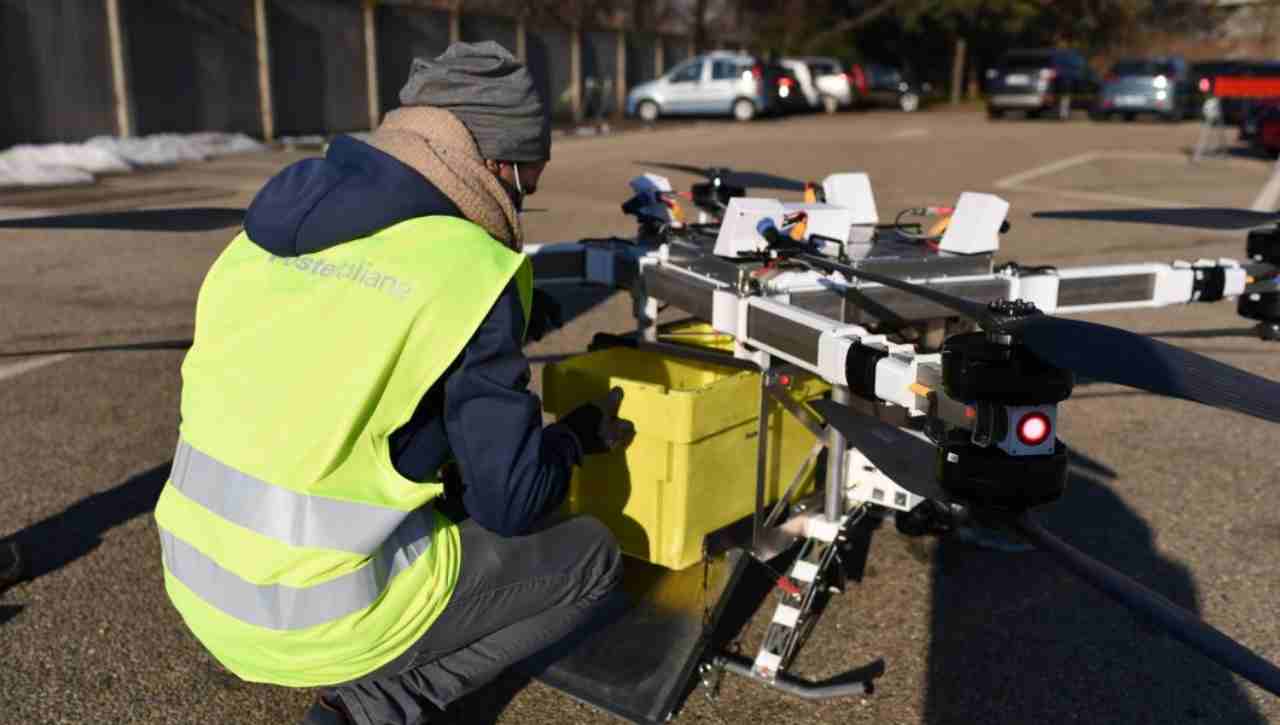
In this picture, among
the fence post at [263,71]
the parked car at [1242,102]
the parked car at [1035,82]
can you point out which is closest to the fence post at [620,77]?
the parked car at [1035,82]

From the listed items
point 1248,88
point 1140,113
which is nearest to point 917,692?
point 1248,88

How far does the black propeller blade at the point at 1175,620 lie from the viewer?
4.49ft

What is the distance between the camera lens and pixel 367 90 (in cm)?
2264

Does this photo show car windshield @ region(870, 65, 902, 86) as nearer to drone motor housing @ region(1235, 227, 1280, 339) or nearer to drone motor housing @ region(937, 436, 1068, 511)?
drone motor housing @ region(1235, 227, 1280, 339)

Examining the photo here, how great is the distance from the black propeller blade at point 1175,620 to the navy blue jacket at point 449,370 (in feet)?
3.09

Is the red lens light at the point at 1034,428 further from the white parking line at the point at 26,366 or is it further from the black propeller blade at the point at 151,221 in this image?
the white parking line at the point at 26,366

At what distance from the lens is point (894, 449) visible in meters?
2.05

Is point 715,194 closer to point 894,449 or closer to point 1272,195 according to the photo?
point 894,449

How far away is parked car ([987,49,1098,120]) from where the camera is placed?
28547mm

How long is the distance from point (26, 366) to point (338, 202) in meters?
4.74

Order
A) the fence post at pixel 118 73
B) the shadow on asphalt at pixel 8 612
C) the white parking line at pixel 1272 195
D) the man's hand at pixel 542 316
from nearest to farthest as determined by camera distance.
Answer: the man's hand at pixel 542 316, the shadow on asphalt at pixel 8 612, the white parking line at pixel 1272 195, the fence post at pixel 118 73

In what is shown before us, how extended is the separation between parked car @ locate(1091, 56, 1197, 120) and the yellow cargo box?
27.4m

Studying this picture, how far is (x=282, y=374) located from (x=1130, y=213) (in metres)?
2.64

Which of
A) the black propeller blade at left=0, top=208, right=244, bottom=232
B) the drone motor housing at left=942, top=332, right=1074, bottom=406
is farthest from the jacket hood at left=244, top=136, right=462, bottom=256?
the drone motor housing at left=942, top=332, right=1074, bottom=406
